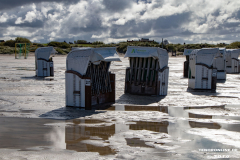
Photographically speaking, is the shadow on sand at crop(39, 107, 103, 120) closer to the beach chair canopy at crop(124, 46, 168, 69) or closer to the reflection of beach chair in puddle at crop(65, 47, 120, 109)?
the reflection of beach chair in puddle at crop(65, 47, 120, 109)

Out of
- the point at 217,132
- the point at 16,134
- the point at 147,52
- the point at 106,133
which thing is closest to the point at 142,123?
the point at 106,133

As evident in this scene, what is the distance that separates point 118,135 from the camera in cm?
727

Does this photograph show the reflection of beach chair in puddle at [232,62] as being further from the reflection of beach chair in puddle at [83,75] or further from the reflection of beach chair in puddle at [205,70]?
the reflection of beach chair in puddle at [83,75]

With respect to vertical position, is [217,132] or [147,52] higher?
[147,52]

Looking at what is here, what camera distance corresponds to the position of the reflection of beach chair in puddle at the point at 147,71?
553 inches

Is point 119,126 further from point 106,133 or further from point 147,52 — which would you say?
point 147,52

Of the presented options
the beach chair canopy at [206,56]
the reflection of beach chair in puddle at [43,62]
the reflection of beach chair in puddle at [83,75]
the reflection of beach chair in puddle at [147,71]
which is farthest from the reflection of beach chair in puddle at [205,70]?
the reflection of beach chair in puddle at [43,62]

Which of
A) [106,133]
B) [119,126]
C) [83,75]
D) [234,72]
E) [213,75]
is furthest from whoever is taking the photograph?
[234,72]

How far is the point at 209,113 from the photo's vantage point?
10250mm

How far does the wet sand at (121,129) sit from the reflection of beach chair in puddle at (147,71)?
147cm

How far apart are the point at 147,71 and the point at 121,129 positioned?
271 inches

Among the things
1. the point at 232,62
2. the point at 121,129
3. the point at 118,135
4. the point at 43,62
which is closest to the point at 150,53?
the point at 121,129

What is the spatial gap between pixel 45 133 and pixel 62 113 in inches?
99.8

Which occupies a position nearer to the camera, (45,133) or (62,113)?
(45,133)
